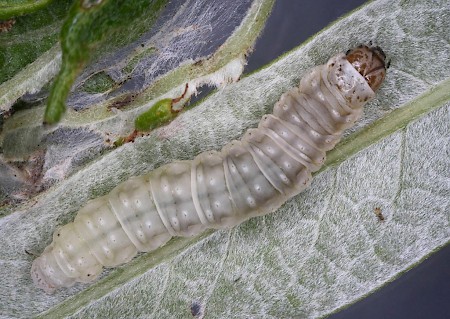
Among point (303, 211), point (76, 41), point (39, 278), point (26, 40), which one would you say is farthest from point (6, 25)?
point (303, 211)

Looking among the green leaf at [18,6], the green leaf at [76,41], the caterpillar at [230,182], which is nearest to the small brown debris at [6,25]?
the green leaf at [18,6]

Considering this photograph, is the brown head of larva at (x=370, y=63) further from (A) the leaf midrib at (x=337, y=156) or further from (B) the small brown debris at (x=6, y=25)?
(B) the small brown debris at (x=6, y=25)

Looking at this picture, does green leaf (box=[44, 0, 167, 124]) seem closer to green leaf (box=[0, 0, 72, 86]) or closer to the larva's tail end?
green leaf (box=[0, 0, 72, 86])

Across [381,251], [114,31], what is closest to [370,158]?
[381,251]

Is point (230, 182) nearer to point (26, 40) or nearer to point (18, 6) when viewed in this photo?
point (26, 40)

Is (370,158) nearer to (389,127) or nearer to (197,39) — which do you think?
(389,127)

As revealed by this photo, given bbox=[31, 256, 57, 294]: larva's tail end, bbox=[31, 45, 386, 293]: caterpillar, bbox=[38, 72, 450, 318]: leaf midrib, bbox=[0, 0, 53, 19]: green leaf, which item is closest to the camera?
bbox=[0, 0, 53, 19]: green leaf

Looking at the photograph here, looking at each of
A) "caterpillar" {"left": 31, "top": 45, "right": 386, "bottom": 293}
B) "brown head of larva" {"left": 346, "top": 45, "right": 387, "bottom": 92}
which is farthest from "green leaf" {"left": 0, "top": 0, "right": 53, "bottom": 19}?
"brown head of larva" {"left": 346, "top": 45, "right": 387, "bottom": 92}
